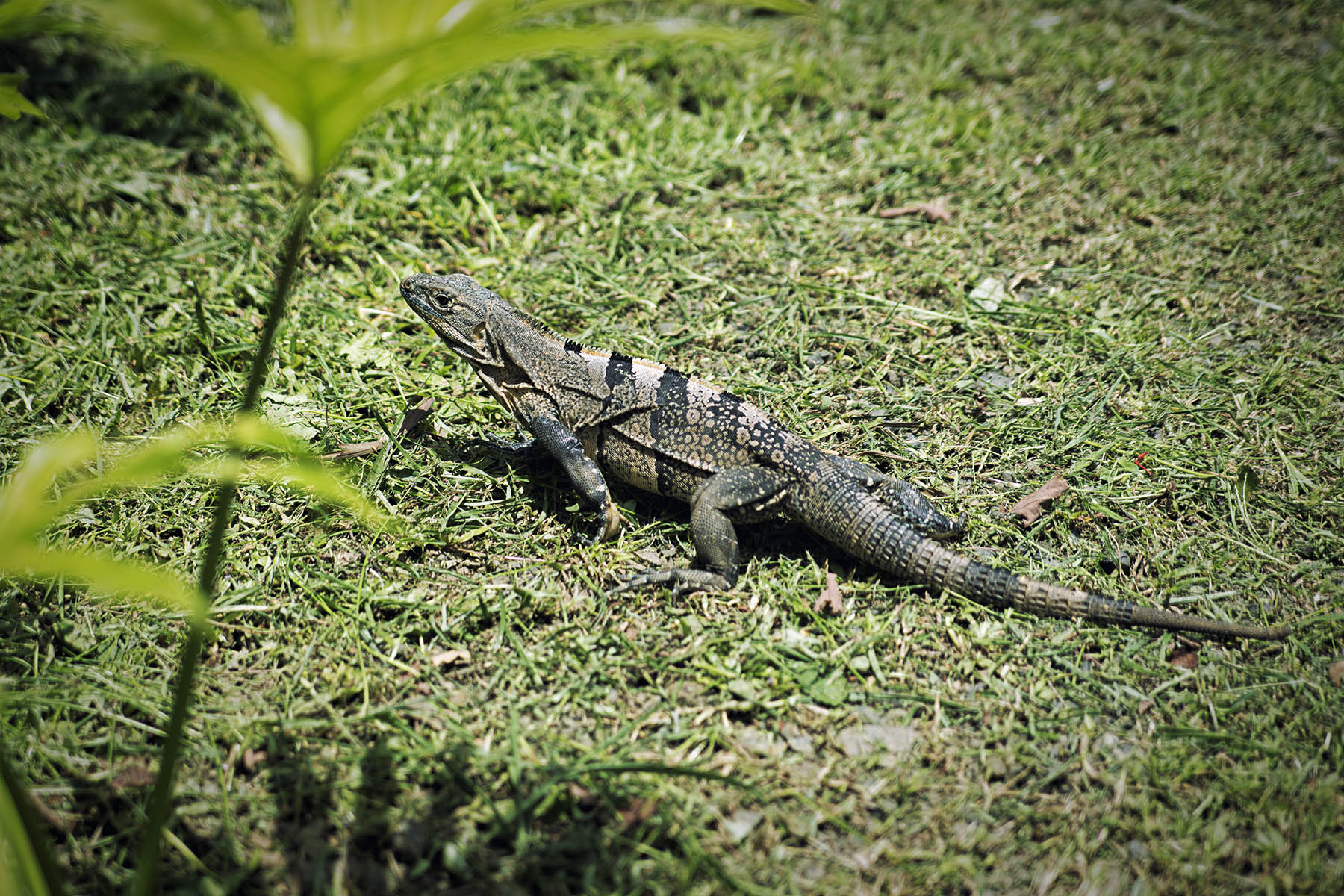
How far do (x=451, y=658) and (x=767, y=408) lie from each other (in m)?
2.07

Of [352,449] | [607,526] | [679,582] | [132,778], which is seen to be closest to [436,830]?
[132,778]

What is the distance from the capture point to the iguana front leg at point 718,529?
145 inches

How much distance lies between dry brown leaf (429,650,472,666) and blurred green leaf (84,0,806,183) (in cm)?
220

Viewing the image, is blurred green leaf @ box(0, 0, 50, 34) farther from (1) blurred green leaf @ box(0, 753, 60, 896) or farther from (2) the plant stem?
(1) blurred green leaf @ box(0, 753, 60, 896)

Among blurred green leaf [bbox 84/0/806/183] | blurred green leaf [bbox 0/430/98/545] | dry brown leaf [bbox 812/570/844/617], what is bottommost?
dry brown leaf [bbox 812/570/844/617]

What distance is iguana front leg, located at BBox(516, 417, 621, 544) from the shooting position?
389cm

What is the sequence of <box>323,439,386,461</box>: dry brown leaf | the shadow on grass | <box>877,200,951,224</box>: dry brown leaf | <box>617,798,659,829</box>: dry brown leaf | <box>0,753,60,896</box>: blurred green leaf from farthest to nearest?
<box>877,200,951,224</box>: dry brown leaf
<box>323,439,386,461</box>: dry brown leaf
<box>617,798,659,829</box>: dry brown leaf
the shadow on grass
<box>0,753,60,896</box>: blurred green leaf

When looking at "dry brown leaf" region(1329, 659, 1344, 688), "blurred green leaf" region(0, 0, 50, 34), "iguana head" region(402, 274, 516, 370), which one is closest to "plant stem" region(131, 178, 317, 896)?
"blurred green leaf" region(0, 0, 50, 34)

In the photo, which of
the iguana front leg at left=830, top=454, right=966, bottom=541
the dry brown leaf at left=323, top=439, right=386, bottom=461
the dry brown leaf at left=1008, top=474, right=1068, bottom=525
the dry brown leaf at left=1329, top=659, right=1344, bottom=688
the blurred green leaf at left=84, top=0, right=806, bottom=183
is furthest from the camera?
the dry brown leaf at left=323, top=439, right=386, bottom=461

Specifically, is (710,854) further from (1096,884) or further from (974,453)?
(974,453)

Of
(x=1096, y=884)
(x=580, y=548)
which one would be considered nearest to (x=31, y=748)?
(x=580, y=548)

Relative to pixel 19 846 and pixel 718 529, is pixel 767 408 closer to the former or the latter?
pixel 718 529

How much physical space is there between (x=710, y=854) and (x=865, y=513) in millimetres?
1532

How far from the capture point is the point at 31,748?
9.96ft
